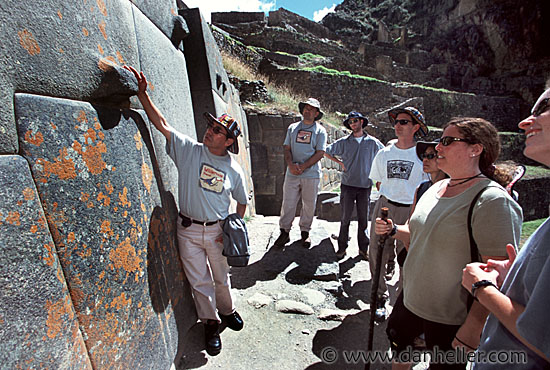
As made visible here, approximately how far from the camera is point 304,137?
13.9ft

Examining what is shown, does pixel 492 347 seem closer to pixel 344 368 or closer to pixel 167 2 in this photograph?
pixel 344 368

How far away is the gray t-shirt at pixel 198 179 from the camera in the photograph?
232 centimetres

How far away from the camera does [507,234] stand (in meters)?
1.35

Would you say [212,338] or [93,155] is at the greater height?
[93,155]

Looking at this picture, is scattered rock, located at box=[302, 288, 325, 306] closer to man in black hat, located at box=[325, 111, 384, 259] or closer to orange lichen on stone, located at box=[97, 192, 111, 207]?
man in black hat, located at box=[325, 111, 384, 259]

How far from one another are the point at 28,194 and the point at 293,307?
2.50 metres

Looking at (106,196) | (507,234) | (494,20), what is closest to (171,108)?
(106,196)

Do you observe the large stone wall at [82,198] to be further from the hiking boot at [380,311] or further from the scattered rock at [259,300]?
the hiking boot at [380,311]

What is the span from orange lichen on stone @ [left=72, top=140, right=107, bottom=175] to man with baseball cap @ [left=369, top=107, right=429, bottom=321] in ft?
7.99

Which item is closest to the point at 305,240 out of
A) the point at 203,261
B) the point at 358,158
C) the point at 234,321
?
the point at 358,158

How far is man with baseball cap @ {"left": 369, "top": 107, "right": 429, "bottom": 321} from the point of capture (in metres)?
3.02

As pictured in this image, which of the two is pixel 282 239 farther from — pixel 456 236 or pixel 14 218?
pixel 14 218

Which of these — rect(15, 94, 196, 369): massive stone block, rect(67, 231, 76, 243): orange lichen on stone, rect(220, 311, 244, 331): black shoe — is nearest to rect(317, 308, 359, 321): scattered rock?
rect(220, 311, 244, 331): black shoe

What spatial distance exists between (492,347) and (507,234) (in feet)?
1.76
